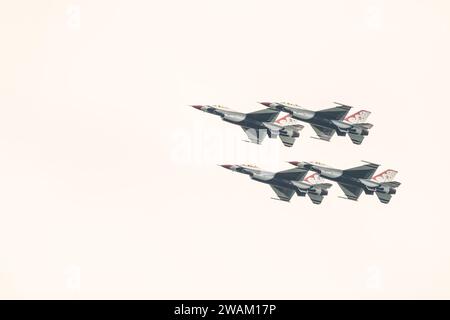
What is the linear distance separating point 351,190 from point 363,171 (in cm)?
281

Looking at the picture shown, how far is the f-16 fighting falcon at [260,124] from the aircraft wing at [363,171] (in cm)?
764

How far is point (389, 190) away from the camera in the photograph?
125125 millimetres

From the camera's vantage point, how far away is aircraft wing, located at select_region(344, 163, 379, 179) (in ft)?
413

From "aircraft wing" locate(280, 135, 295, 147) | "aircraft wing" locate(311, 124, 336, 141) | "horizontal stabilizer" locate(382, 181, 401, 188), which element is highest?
"aircraft wing" locate(311, 124, 336, 141)

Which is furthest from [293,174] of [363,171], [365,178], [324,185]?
[365,178]

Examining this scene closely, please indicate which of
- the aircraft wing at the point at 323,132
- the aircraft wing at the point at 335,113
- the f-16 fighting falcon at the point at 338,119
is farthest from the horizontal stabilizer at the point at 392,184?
the aircraft wing at the point at 335,113

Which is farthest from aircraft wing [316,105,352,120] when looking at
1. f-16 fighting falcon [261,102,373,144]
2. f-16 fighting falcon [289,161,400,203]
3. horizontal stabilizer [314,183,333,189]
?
horizontal stabilizer [314,183,333,189]

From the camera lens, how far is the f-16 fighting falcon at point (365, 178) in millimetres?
125062

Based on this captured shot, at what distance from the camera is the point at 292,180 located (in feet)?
421

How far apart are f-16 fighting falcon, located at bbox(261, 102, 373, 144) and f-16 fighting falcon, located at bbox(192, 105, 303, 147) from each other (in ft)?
5.59

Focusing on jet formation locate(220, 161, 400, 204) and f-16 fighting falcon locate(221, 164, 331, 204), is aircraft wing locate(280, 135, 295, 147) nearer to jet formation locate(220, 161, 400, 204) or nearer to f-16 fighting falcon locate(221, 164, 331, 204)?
jet formation locate(220, 161, 400, 204)
